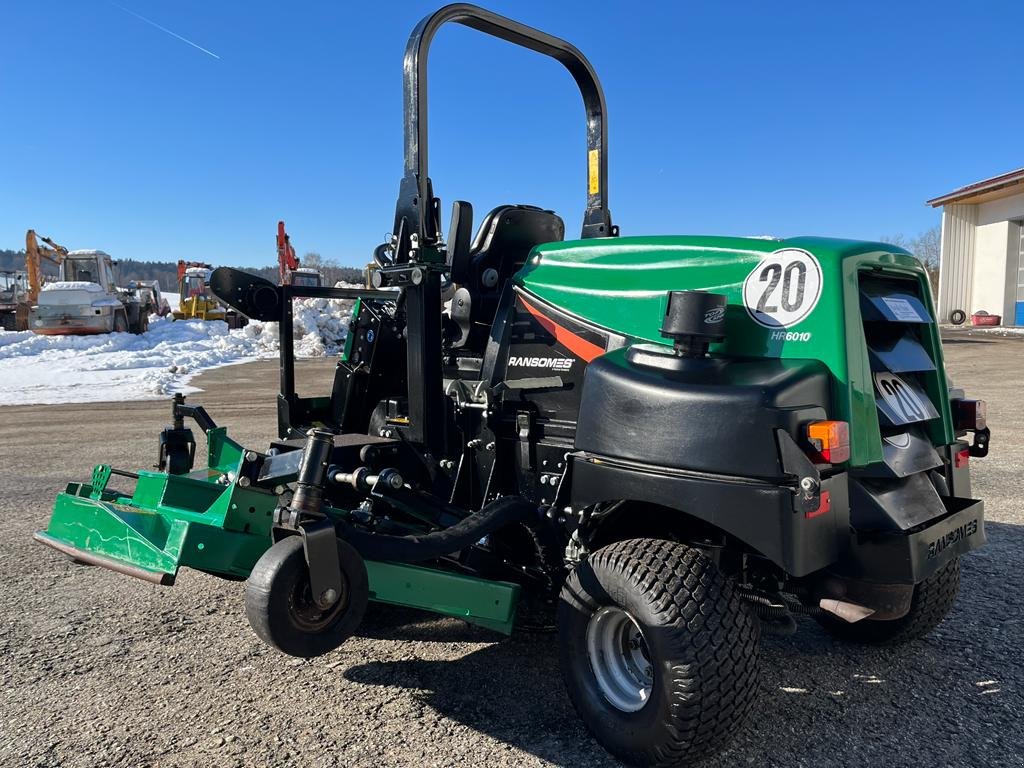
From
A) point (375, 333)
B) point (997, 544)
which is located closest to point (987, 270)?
point (997, 544)

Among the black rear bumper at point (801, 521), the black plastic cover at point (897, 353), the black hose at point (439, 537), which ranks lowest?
the black hose at point (439, 537)

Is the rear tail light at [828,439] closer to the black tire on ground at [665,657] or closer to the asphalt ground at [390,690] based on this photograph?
the black tire on ground at [665,657]

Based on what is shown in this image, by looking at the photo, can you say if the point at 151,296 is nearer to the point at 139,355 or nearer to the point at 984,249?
the point at 139,355

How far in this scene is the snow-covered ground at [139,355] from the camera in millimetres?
13836

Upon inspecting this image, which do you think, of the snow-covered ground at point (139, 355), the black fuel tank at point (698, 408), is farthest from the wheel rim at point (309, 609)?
the snow-covered ground at point (139, 355)

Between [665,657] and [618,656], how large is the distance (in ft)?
1.25

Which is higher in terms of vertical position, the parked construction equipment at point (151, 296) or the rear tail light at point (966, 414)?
the parked construction equipment at point (151, 296)

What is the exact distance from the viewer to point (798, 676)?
3074 mm

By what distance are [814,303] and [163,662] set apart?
281 centimetres

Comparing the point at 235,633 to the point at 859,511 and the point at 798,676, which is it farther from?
the point at 859,511

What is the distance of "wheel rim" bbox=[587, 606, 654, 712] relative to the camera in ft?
8.45

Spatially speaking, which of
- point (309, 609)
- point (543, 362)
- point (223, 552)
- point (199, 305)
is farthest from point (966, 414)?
point (199, 305)

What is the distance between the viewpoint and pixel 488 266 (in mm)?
3705

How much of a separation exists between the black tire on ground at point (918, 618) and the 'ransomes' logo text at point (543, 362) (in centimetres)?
151
